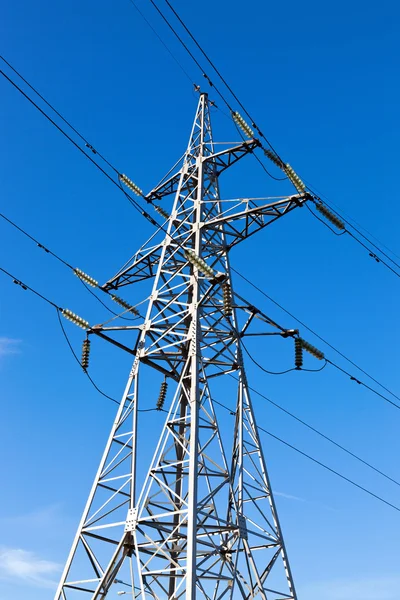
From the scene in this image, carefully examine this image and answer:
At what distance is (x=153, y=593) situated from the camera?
61.2 feet

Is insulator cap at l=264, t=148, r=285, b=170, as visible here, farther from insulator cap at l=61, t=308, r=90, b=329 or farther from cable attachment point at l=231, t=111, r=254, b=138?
insulator cap at l=61, t=308, r=90, b=329

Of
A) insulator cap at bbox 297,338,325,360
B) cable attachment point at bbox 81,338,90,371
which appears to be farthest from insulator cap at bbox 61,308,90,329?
insulator cap at bbox 297,338,325,360

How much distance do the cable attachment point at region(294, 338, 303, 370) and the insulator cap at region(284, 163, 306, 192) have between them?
4853 millimetres

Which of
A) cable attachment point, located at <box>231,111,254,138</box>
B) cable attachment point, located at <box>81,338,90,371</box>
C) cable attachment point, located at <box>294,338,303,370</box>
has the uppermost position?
cable attachment point, located at <box>231,111,254,138</box>

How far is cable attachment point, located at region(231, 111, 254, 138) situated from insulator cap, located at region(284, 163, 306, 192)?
334 cm

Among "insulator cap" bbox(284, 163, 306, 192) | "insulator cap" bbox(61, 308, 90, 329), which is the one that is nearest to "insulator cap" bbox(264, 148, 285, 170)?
"insulator cap" bbox(284, 163, 306, 192)

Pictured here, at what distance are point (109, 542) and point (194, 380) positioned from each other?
5.26 meters

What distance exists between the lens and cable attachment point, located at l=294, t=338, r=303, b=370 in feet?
71.8

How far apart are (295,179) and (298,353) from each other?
5.55m

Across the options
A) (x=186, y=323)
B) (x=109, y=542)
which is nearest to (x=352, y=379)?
(x=186, y=323)

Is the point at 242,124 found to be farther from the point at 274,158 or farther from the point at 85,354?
the point at 85,354

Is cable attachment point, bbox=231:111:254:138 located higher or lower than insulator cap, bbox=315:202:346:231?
higher

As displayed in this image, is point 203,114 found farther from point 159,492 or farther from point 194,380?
point 159,492

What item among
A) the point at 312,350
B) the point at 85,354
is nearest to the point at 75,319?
the point at 85,354
